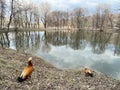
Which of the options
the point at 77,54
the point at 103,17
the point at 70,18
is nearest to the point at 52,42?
the point at 77,54

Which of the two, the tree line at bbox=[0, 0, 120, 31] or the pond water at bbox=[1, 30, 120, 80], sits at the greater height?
the tree line at bbox=[0, 0, 120, 31]

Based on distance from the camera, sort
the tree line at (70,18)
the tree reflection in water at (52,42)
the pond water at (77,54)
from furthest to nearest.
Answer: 1. the tree line at (70,18)
2. the tree reflection in water at (52,42)
3. the pond water at (77,54)

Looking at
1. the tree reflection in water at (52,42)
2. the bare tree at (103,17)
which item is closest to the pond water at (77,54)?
the tree reflection in water at (52,42)

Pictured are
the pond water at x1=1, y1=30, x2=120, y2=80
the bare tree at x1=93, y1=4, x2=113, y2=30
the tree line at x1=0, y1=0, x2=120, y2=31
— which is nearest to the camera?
the pond water at x1=1, y1=30, x2=120, y2=80

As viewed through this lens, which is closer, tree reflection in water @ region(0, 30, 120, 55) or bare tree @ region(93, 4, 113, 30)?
tree reflection in water @ region(0, 30, 120, 55)

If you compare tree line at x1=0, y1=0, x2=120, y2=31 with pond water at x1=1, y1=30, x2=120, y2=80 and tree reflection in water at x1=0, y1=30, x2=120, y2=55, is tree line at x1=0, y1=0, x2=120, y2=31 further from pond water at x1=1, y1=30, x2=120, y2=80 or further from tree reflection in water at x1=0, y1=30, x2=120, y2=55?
pond water at x1=1, y1=30, x2=120, y2=80

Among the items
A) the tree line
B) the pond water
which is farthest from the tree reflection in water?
the tree line

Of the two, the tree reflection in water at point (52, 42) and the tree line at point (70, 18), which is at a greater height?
the tree line at point (70, 18)

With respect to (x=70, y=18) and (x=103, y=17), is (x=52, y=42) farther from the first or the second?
(x=70, y=18)

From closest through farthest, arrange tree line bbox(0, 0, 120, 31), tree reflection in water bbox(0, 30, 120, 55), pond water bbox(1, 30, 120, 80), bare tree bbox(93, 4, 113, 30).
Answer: pond water bbox(1, 30, 120, 80)
tree reflection in water bbox(0, 30, 120, 55)
tree line bbox(0, 0, 120, 31)
bare tree bbox(93, 4, 113, 30)

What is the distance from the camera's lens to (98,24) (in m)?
113

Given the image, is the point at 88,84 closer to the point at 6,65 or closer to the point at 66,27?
the point at 6,65

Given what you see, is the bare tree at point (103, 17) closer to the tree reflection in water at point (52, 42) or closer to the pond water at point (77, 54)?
the tree reflection in water at point (52, 42)

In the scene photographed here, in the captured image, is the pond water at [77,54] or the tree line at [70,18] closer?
the pond water at [77,54]
